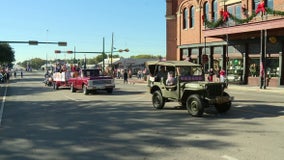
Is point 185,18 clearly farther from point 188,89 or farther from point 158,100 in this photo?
point 188,89

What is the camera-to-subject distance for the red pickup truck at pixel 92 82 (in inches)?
1045

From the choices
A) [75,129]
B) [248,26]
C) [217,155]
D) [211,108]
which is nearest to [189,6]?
[248,26]

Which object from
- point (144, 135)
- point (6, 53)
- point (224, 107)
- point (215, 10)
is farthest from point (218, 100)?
point (6, 53)

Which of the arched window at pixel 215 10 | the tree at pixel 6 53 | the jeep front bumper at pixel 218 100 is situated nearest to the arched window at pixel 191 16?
the arched window at pixel 215 10

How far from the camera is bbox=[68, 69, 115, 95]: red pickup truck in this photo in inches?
1045

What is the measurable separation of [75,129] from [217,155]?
5.01 m

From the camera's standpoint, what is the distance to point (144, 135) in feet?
35.1

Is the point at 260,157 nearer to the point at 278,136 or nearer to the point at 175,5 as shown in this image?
the point at 278,136

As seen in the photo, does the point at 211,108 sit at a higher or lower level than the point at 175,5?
lower

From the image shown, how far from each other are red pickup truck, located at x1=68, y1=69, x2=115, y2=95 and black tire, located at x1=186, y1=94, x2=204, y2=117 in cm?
1300

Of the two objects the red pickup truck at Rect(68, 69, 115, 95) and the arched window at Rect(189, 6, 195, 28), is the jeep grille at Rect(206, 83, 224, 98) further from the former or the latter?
the arched window at Rect(189, 6, 195, 28)

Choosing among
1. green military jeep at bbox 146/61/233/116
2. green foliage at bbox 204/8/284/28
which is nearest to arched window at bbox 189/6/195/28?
green foliage at bbox 204/8/284/28

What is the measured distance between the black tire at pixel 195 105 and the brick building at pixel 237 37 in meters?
16.9

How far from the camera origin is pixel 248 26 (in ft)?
105
